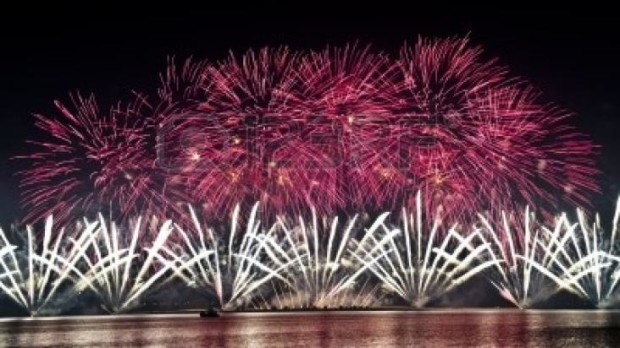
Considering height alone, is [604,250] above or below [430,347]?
above

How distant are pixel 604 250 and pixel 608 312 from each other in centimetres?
1893

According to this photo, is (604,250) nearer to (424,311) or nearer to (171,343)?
(424,311)

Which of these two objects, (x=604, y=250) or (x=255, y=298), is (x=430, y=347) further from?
→ (x=255, y=298)

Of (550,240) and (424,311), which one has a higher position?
(550,240)

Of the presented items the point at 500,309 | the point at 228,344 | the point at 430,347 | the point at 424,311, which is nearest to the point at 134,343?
the point at 228,344

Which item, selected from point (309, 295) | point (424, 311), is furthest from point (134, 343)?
point (424, 311)

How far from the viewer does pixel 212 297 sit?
108 m

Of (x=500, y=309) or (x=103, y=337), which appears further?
(x=500, y=309)

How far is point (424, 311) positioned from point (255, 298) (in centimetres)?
2111

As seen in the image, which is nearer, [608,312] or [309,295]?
[309,295]

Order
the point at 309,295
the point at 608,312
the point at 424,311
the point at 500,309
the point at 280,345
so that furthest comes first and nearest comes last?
the point at 500,309 → the point at 424,311 → the point at 608,312 → the point at 309,295 → the point at 280,345

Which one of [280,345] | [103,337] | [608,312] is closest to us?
[280,345]

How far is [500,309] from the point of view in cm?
11969

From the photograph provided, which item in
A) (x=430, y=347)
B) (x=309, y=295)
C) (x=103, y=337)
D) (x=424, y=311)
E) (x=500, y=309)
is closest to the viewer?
(x=430, y=347)
